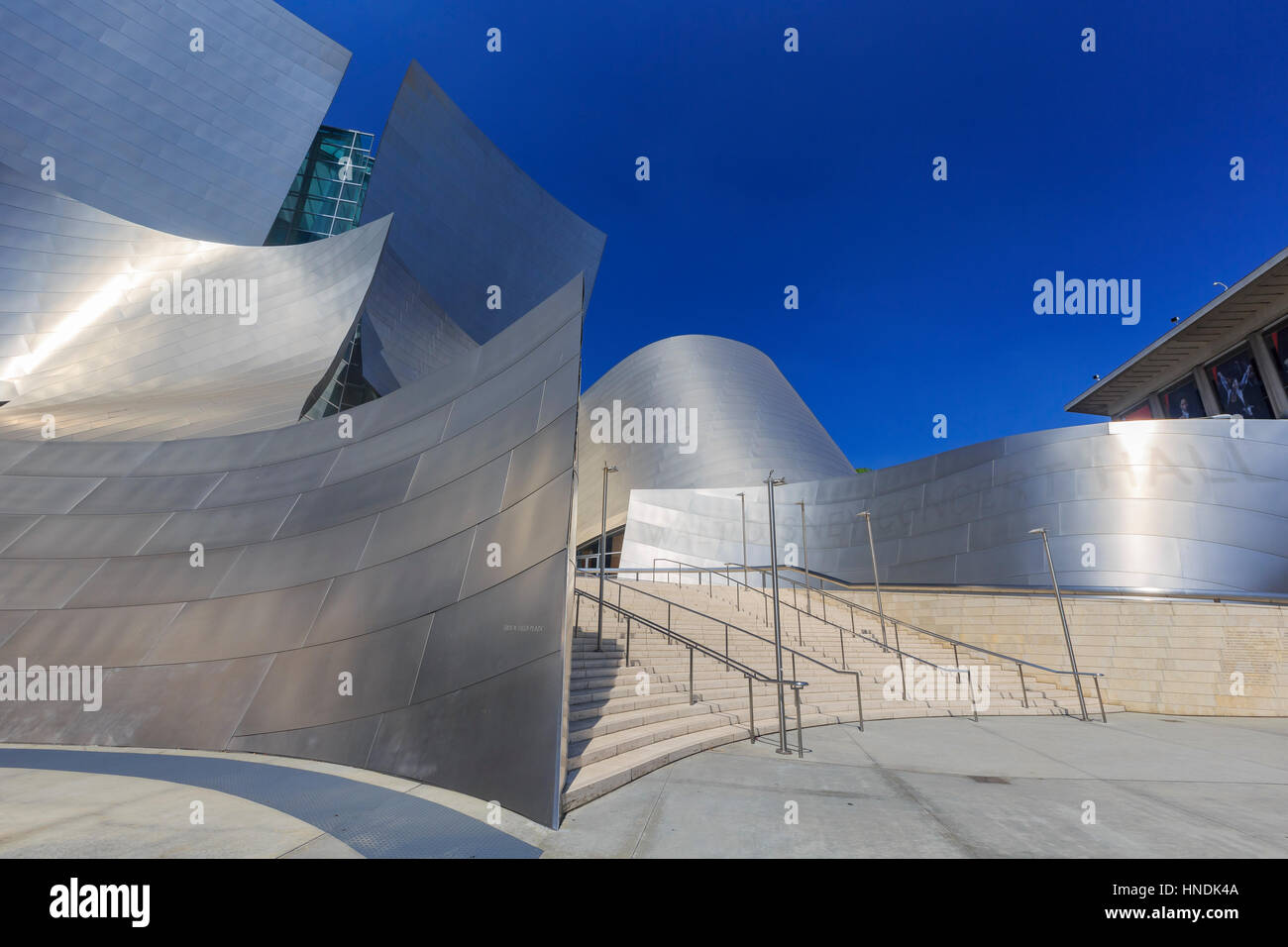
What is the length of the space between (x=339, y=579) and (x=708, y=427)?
29.6m

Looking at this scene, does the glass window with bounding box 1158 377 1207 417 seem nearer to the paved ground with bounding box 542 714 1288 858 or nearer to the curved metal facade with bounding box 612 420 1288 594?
the curved metal facade with bounding box 612 420 1288 594

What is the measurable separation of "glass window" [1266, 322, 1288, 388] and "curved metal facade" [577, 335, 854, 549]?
20.2 m

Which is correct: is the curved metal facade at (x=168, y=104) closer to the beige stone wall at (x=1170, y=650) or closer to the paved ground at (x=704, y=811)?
the paved ground at (x=704, y=811)

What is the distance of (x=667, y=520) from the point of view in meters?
25.0

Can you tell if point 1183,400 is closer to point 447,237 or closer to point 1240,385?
point 1240,385

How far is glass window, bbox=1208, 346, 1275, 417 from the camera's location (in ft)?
89.7

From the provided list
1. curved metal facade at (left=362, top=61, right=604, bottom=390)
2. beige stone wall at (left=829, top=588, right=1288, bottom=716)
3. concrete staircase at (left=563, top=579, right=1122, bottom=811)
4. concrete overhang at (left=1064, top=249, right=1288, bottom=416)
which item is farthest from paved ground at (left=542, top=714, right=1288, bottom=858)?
concrete overhang at (left=1064, top=249, right=1288, bottom=416)

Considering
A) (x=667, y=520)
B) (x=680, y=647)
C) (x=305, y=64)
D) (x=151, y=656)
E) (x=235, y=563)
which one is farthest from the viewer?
(x=305, y=64)

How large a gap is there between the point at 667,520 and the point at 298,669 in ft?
64.8

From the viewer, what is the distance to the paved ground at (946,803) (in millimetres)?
3619

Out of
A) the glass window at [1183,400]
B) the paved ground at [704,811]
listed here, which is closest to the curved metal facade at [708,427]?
the glass window at [1183,400]

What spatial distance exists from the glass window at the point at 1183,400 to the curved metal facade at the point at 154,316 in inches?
1689
